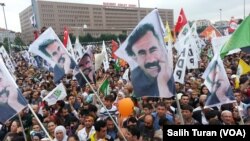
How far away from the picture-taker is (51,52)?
24.0 ft

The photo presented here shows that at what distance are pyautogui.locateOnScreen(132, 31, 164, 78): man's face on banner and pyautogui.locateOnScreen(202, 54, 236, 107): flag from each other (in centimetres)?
84

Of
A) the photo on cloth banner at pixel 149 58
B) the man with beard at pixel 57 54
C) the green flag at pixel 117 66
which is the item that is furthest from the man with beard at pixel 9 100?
the green flag at pixel 117 66

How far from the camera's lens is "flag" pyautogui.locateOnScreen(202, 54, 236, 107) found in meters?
4.97

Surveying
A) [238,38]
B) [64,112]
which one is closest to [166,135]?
[238,38]

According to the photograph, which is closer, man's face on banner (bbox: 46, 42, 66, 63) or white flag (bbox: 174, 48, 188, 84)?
white flag (bbox: 174, 48, 188, 84)

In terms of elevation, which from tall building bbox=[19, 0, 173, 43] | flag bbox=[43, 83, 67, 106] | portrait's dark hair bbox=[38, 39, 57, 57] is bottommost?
flag bbox=[43, 83, 67, 106]

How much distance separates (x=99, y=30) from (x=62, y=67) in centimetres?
11015

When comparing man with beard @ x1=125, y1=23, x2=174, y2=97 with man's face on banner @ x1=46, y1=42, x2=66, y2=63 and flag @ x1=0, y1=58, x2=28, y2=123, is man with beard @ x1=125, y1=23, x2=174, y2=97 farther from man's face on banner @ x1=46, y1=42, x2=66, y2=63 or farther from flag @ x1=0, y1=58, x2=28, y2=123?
man's face on banner @ x1=46, y1=42, x2=66, y2=63

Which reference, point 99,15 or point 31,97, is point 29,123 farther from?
point 99,15

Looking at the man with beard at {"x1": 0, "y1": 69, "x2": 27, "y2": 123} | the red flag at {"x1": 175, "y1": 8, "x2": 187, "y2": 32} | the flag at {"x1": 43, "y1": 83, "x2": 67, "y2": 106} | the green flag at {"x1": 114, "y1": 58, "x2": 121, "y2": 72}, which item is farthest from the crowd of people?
the green flag at {"x1": 114, "y1": 58, "x2": 121, "y2": 72}

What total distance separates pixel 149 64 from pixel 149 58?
3.0 inches

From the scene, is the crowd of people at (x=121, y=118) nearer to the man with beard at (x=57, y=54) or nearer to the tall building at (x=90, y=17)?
the man with beard at (x=57, y=54)

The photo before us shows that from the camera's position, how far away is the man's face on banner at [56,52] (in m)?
7.29

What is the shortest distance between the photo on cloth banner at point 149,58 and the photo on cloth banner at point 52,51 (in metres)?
2.72
